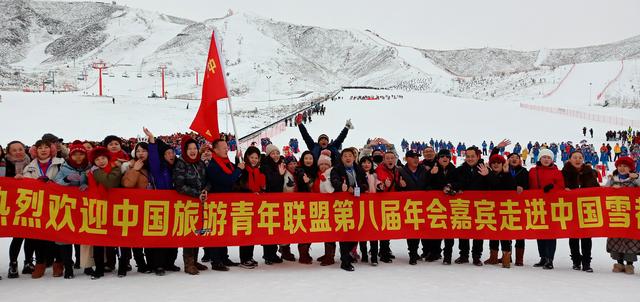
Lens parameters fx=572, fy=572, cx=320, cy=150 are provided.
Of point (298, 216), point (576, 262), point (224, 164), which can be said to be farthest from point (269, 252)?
point (576, 262)

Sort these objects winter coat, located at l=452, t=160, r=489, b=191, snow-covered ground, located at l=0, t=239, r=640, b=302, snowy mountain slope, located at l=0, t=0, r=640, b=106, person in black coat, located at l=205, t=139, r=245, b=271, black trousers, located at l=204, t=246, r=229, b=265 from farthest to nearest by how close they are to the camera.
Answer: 1. snowy mountain slope, located at l=0, t=0, r=640, b=106
2. winter coat, located at l=452, t=160, r=489, b=191
3. black trousers, located at l=204, t=246, r=229, b=265
4. person in black coat, located at l=205, t=139, r=245, b=271
5. snow-covered ground, located at l=0, t=239, r=640, b=302

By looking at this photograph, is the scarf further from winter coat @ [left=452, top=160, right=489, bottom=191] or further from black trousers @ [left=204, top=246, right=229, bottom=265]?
winter coat @ [left=452, top=160, right=489, bottom=191]

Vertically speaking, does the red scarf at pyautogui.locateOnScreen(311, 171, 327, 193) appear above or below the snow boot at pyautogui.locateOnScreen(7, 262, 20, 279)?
above

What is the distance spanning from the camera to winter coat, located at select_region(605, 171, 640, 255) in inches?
257

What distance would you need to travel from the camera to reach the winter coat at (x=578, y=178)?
22.3ft

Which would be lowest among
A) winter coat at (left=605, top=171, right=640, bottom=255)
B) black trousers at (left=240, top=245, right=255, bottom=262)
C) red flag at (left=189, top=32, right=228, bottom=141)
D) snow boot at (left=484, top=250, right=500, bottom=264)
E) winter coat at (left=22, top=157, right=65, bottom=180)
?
snow boot at (left=484, top=250, right=500, bottom=264)

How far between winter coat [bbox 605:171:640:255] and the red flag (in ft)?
16.0

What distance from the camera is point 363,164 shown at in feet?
22.5

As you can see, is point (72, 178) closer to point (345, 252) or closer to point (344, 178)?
point (344, 178)

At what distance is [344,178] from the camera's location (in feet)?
21.5

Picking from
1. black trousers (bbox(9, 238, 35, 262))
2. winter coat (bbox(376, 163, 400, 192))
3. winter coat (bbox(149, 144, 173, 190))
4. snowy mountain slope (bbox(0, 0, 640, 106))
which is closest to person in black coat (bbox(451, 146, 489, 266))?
winter coat (bbox(376, 163, 400, 192))

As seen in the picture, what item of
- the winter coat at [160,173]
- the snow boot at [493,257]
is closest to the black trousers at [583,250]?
the snow boot at [493,257]

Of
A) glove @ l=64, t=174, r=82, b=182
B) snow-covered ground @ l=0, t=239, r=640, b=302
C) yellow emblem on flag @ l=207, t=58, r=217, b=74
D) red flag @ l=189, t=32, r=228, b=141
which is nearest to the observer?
snow-covered ground @ l=0, t=239, r=640, b=302

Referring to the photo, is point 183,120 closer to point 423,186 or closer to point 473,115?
point 473,115
